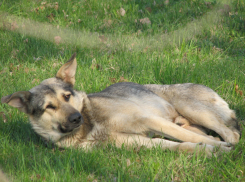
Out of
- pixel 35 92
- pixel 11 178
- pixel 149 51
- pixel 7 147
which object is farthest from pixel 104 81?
pixel 11 178

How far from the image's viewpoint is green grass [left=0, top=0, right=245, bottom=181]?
10.7 ft

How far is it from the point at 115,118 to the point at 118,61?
270cm

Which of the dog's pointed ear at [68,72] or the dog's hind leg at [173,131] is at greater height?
the dog's pointed ear at [68,72]

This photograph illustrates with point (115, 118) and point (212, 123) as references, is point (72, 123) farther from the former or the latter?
point (212, 123)

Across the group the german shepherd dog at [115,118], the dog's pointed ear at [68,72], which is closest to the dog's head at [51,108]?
the german shepherd dog at [115,118]

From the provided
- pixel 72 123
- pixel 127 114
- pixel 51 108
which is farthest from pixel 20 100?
pixel 127 114

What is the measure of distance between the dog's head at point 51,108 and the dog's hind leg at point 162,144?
0.67 meters

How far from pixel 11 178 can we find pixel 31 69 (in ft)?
12.1

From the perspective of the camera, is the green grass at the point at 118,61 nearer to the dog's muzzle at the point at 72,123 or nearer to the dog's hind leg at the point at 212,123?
the dog's hind leg at the point at 212,123

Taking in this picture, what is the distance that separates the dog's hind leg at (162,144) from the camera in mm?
3511

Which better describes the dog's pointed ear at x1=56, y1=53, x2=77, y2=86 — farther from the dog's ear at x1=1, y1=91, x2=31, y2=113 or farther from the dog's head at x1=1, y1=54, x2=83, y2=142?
the dog's ear at x1=1, y1=91, x2=31, y2=113

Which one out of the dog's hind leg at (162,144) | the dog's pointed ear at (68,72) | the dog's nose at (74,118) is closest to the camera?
the dog's hind leg at (162,144)

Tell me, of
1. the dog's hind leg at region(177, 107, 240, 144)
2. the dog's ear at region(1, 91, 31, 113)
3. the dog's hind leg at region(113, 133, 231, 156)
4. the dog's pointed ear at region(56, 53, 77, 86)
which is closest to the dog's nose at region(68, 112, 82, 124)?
the dog's hind leg at region(113, 133, 231, 156)

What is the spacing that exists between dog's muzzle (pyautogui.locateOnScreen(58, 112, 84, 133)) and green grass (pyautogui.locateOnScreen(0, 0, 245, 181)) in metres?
0.35
